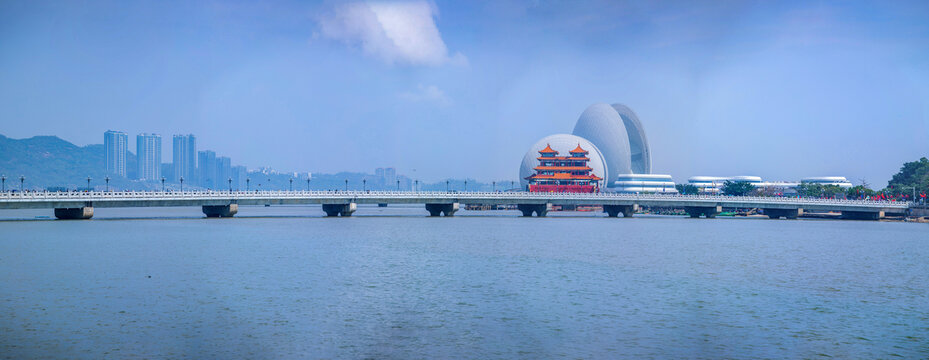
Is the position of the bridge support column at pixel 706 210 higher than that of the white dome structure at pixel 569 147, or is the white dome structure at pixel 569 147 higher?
the white dome structure at pixel 569 147

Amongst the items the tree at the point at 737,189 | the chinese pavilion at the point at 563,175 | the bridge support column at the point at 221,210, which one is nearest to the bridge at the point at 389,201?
the bridge support column at the point at 221,210

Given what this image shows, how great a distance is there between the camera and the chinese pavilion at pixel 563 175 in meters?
164

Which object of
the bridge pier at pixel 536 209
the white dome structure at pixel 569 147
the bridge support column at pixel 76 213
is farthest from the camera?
the white dome structure at pixel 569 147

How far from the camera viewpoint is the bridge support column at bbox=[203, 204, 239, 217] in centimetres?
9047

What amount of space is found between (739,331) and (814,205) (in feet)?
298

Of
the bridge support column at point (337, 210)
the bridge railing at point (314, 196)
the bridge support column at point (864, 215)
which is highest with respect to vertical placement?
the bridge railing at point (314, 196)

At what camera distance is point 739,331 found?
2097 cm

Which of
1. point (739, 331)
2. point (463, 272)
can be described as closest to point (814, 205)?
point (463, 272)

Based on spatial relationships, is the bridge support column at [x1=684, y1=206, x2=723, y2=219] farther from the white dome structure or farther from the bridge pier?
the white dome structure

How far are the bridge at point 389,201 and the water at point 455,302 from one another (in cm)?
2923

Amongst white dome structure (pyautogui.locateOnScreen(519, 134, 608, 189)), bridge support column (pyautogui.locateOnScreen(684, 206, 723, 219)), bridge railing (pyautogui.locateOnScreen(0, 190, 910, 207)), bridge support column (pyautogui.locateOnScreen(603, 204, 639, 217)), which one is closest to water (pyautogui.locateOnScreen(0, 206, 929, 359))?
bridge railing (pyautogui.locateOnScreen(0, 190, 910, 207))

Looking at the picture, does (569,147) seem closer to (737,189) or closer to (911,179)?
(737,189)

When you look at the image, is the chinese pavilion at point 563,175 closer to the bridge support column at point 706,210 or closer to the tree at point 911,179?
the bridge support column at point 706,210

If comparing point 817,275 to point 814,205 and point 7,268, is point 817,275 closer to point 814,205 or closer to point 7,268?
point 7,268
